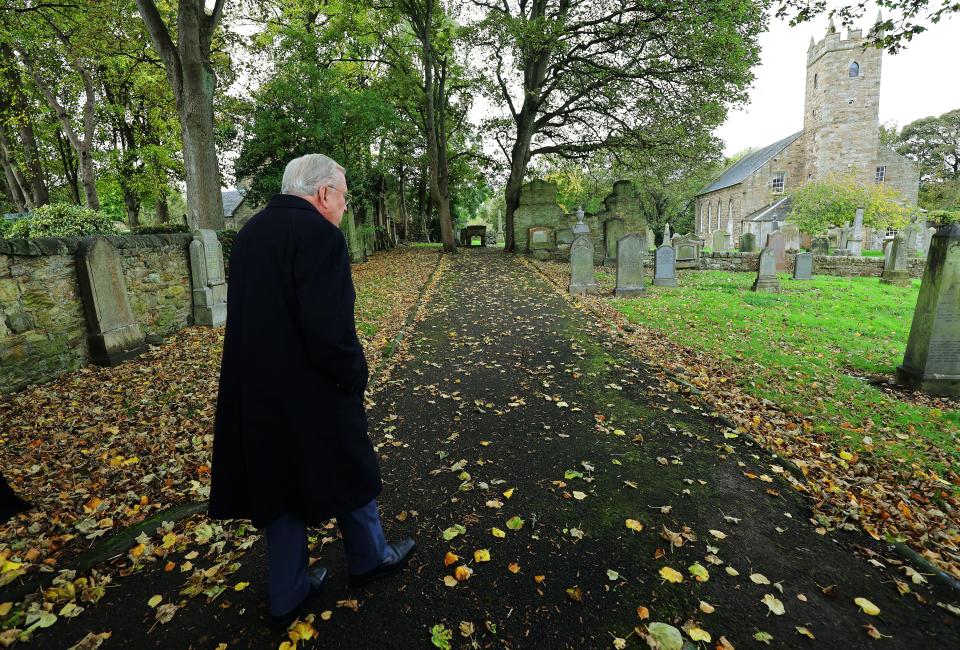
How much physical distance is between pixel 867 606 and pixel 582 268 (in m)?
9.86

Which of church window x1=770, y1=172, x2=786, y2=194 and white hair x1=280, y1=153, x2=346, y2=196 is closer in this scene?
white hair x1=280, y1=153, x2=346, y2=196

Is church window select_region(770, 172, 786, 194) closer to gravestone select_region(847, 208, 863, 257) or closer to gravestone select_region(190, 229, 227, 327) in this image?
gravestone select_region(847, 208, 863, 257)

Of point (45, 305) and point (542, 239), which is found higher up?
point (542, 239)

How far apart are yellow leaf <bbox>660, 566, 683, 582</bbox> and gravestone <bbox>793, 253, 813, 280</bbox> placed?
52.4ft

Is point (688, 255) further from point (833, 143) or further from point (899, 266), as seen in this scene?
point (833, 143)

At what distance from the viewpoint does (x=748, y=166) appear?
145 ft

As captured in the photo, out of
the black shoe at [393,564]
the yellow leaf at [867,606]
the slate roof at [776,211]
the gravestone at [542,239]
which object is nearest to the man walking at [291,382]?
the black shoe at [393,564]

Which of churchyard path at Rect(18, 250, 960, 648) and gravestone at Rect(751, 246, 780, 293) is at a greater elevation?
gravestone at Rect(751, 246, 780, 293)

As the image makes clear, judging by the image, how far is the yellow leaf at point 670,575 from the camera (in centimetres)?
266

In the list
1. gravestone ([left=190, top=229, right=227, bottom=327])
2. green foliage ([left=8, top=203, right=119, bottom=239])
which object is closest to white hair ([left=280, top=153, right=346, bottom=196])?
gravestone ([left=190, top=229, right=227, bottom=327])

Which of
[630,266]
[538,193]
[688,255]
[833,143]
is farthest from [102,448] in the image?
[833,143]

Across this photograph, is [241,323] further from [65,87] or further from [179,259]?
[65,87]

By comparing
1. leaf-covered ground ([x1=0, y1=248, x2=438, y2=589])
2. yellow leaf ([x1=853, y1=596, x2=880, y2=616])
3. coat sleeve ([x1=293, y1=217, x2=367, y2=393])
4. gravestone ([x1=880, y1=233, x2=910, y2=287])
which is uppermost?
coat sleeve ([x1=293, y1=217, x2=367, y2=393])

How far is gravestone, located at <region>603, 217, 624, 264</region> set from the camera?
17250 mm
